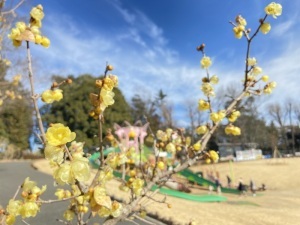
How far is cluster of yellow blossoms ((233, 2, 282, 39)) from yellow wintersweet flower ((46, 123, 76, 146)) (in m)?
Result: 1.69

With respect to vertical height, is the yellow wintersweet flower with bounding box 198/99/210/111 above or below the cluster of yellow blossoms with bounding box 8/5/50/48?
below

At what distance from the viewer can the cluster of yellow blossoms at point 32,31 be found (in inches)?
60.8

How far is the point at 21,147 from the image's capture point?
123 ft

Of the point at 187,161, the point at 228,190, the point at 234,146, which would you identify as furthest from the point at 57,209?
the point at 234,146

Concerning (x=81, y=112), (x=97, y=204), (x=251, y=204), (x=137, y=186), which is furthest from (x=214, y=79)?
(x=81, y=112)

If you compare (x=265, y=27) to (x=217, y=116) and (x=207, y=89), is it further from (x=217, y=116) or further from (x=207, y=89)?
(x=217, y=116)

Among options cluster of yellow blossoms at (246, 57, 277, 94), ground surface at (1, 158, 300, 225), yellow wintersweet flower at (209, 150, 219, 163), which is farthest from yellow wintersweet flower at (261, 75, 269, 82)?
ground surface at (1, 158, 300, 225)

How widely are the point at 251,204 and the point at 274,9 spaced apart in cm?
1128

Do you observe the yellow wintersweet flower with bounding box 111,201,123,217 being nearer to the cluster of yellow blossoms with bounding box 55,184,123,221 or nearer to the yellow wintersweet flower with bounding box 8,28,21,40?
the cluster of yellow blossoms with bounding box 55,184,123,221

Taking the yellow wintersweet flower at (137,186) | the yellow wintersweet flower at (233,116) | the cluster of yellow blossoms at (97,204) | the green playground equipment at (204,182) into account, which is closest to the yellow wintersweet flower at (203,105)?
the yellow wintersweet flower at (233,116)

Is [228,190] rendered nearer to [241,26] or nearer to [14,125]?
[241,26]

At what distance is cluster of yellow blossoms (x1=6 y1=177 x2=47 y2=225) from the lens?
1473mm

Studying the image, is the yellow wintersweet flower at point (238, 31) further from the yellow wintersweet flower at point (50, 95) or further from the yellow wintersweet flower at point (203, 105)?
the yellow wintersweet flower at point (50, 95)

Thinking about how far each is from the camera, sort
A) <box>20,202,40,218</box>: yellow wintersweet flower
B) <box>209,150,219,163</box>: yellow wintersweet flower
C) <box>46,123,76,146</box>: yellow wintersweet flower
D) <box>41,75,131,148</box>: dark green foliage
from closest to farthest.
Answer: <box>46,123,76,146</box>: yellow wintersweet flower, <box>20,202,40,218</box>: yellow wintersweet flower, <box>209,150,219,163</box>: yellow wintersweet flower, <box>41,75,131,148</box>: dark green foliage
